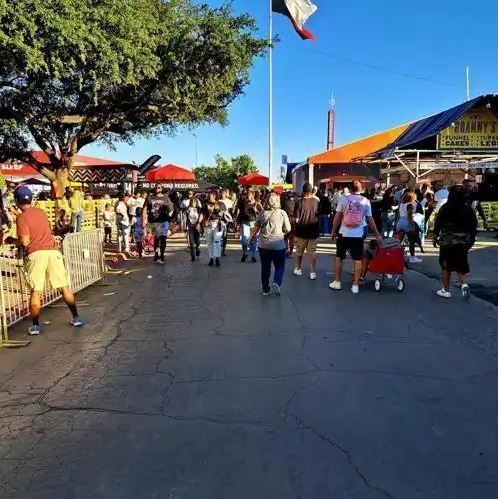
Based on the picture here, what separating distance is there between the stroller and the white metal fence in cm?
496

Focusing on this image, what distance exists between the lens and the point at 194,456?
11.4 ft

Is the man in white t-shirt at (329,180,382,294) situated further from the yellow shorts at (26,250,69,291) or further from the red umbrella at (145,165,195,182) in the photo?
the red umbrella at (145,165,195,182)

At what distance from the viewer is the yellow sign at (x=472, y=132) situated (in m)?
16.1

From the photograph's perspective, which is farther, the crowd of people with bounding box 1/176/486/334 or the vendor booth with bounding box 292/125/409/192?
the vendor booth with bounding box 292/125/409/192

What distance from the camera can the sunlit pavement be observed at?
3.21 metres

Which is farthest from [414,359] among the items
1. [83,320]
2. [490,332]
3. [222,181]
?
[222,181]

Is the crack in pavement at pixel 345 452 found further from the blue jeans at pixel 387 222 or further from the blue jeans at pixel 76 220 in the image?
the blue jeans at pixel 387 222

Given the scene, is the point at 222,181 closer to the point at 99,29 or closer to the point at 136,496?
the point at 99,29

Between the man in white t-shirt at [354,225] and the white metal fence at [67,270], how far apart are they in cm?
435

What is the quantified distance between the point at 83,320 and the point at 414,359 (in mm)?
4290

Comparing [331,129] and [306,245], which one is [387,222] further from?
[331,129]

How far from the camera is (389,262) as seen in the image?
9.20 meters

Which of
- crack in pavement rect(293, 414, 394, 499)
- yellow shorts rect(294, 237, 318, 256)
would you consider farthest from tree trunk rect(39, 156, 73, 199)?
crack in pavement rect(293, 414, 394, 499)

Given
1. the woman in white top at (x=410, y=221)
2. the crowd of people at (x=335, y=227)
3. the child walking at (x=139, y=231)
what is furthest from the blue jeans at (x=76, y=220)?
the woman in white top at (x=410, y=221)
